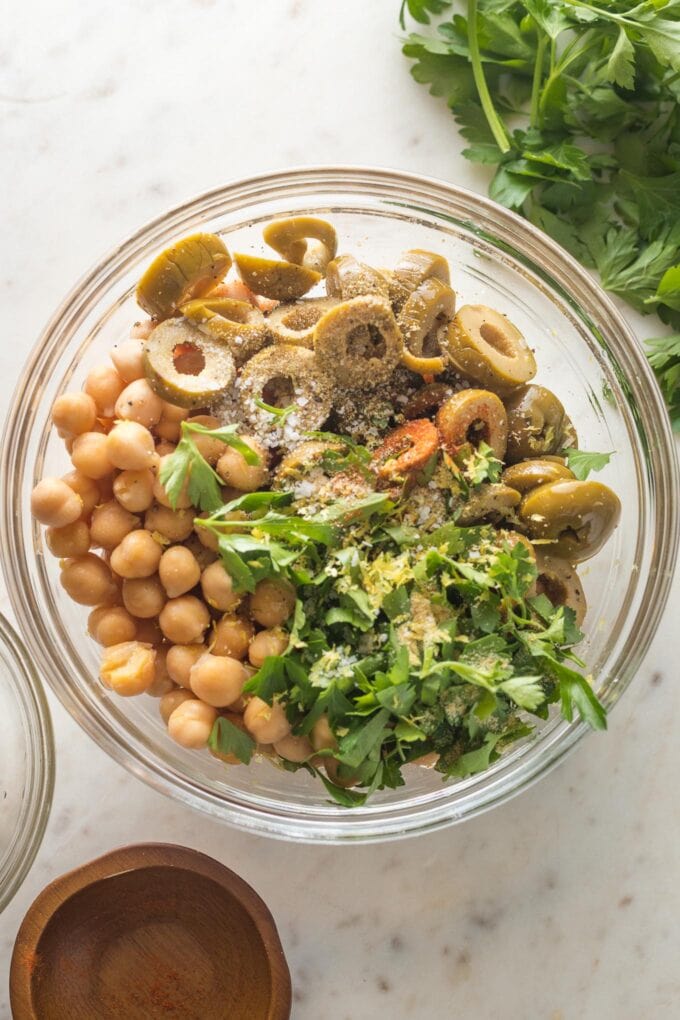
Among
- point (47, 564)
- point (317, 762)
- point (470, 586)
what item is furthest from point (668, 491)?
point (47, 564)

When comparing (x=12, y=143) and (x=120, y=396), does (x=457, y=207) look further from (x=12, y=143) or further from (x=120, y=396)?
(x=12, y=143)

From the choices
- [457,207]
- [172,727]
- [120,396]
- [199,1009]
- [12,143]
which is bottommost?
[199,1009]

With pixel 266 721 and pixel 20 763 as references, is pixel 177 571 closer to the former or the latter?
pixel 266 721

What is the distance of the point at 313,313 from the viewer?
5.41 ft

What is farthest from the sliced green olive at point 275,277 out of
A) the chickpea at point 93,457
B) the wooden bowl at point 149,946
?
the wooden bowl at point 149,946

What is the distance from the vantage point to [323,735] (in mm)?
1530

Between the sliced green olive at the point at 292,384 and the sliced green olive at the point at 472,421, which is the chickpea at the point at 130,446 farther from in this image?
the sliced green olive at the point at 472,421

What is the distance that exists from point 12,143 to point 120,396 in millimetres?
688

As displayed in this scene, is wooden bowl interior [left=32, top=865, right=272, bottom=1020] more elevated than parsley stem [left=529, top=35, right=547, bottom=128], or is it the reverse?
parsley stem [left=529, top=35, right=547, bottom=128]

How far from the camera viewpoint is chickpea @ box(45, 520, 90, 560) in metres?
1.61

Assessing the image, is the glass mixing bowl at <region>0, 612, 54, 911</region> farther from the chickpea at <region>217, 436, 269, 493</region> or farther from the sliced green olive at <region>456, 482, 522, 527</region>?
the sliced green olive at <region>456, 482, 522, 527</region>

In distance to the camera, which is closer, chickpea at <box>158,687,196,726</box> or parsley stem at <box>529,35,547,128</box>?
chickpea at <box>158,687,196,726</box>

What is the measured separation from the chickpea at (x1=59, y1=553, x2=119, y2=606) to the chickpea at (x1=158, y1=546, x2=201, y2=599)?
0.10m

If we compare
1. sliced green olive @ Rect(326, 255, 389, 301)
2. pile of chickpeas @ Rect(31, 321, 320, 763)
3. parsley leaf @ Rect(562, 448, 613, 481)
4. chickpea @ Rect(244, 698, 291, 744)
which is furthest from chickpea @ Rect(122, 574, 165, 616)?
parsley leaf @ Rect(562, 448, 613, 481)
